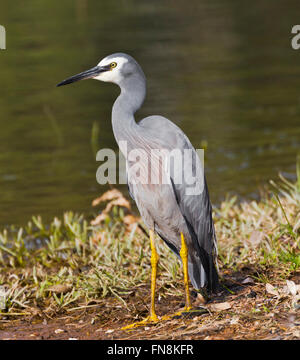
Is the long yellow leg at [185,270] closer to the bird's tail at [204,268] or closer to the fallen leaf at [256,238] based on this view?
the bird's tail at [204,268]

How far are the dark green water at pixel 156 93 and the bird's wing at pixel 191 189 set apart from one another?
3.15 meters

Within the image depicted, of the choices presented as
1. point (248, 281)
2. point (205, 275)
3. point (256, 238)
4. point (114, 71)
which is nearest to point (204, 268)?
point (205, 275)

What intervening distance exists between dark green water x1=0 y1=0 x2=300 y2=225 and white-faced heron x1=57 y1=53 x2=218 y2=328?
3.17m

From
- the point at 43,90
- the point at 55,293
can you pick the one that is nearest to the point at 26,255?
the point at 55,293

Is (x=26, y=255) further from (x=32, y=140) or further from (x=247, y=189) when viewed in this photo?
(x=32, y=140)

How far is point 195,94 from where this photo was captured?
1243 centimetres

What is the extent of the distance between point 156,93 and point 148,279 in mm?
7799

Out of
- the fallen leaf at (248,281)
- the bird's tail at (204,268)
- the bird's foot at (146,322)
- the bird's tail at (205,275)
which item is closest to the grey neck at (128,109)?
the bird's tail at (204,268)

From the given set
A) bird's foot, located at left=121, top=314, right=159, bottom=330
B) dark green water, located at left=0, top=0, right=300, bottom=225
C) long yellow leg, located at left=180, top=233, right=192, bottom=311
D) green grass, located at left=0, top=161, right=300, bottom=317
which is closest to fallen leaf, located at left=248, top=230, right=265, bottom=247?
green grass, located at left=0, top=161, right=300, bottom=317

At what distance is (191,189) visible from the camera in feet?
14.7

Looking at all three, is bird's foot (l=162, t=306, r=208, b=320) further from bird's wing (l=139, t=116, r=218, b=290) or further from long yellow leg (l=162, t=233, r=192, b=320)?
bird's wing (l=139, t=116, r=218, b=290)

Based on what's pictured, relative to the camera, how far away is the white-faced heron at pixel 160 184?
14.4 ft

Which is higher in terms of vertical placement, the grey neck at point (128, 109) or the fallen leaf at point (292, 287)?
the grey neck at point (128, 109)

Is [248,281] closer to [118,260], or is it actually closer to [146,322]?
[146,322]
